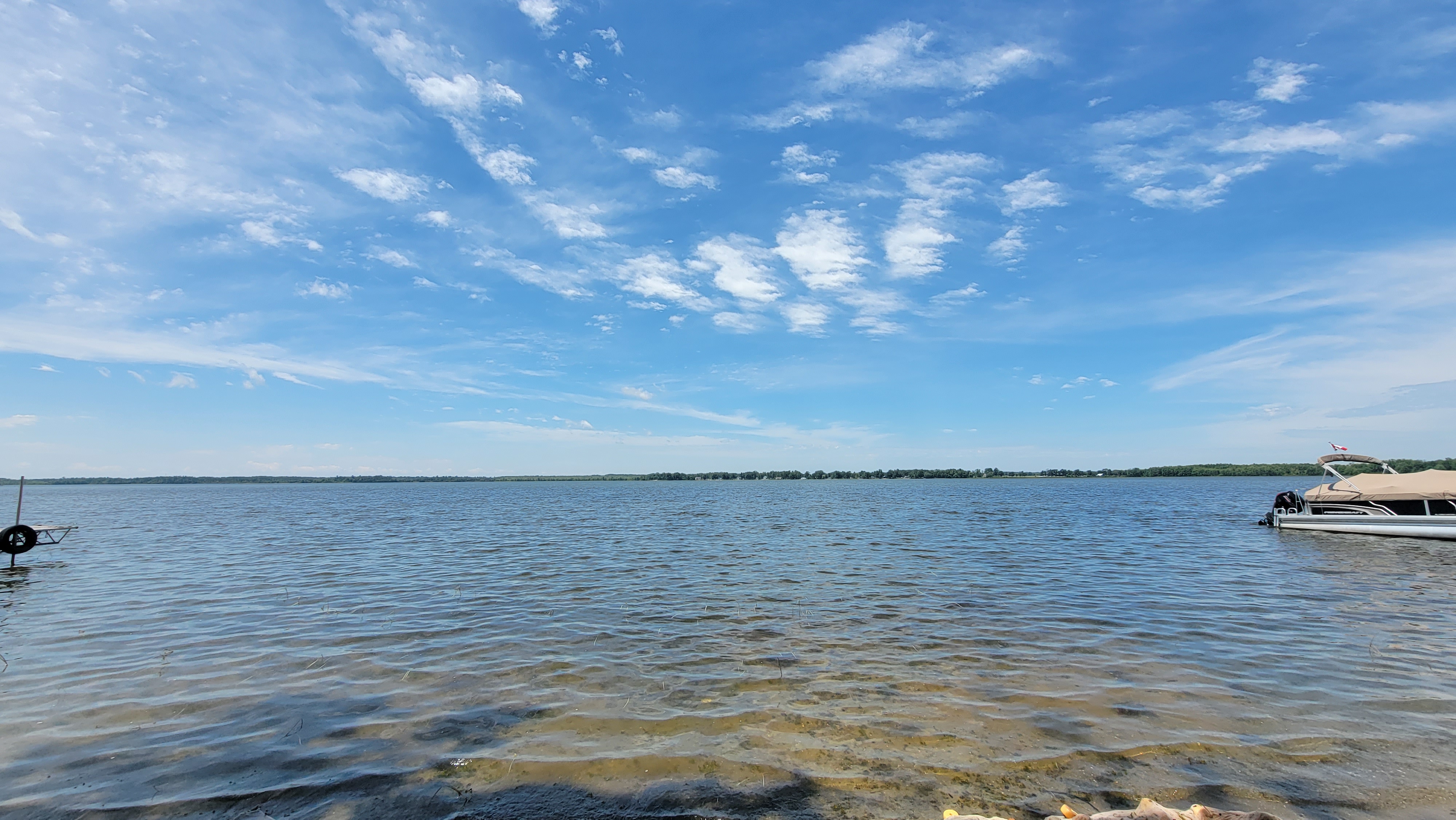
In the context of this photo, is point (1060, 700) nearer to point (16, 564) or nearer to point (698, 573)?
point (698, 573)

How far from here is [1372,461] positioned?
37312 mm

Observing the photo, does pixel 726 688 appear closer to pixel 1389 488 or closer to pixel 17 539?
pixel 17 539

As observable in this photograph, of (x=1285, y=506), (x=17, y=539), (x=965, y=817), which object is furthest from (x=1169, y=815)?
(x=1285, y=506)

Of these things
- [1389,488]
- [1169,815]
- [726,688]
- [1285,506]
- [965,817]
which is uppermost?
[1389,488]

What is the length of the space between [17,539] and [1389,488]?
216 ft

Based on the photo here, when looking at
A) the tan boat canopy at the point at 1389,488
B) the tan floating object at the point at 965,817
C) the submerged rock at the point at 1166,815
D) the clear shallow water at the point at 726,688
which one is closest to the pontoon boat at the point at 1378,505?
the tan boat canopy at the point at 1389,488

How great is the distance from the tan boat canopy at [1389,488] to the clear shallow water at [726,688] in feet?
36.2

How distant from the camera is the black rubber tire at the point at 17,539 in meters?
25.4

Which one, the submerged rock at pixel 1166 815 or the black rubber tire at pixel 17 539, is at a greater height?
the black rubber tire at pixel 17 539

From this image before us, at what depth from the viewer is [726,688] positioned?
9.81 meters

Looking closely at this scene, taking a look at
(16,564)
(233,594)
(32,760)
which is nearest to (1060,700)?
(32,760)

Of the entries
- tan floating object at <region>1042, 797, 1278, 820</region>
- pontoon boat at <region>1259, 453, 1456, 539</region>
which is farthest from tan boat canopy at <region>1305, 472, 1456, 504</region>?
tan floating object at <region>1042, 797, 1278, 820</region>

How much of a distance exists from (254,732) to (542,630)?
231 inches

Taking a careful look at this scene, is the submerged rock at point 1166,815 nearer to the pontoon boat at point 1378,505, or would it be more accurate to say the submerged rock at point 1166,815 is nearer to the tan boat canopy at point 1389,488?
the pontoon boat at point 1378,505
